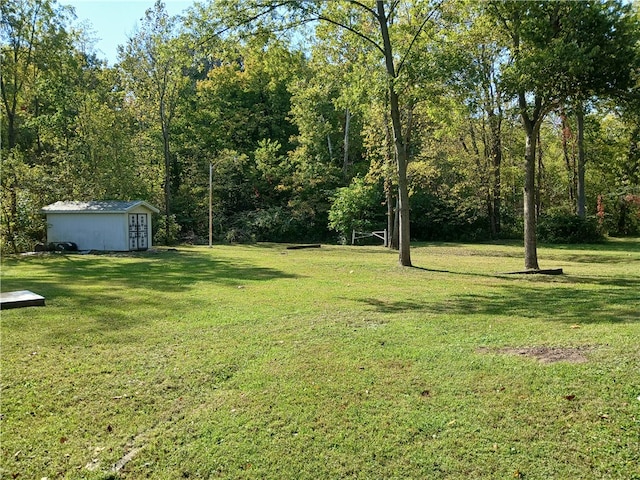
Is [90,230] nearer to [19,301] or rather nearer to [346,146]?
[19,301]

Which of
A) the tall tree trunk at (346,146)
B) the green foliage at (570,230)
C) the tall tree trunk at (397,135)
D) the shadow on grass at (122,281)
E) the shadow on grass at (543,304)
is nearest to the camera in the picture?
the shadow on grass at (543,304)

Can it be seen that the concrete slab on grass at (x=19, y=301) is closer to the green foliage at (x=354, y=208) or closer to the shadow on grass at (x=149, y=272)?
the shadow on grass at (x=149, y=272)

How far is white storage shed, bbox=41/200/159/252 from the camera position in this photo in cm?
2070

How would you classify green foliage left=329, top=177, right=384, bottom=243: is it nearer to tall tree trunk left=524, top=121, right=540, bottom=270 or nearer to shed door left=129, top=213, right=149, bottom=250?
shed door left=129, top=213, right=149, bottom=250

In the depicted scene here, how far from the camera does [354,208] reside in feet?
89.2

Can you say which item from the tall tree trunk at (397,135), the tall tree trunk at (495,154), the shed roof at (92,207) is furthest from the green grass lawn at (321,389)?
the tall tree trunk at (495,154)

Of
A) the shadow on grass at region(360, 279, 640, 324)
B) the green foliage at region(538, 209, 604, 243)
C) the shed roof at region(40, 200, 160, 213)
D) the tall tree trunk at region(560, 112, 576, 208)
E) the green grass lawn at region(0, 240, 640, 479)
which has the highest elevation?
the tall tree trunk at region(560, 112, 576, 208)

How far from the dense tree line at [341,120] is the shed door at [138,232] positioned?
3.71m

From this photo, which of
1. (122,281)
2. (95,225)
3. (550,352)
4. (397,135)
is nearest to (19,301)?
(122,281)

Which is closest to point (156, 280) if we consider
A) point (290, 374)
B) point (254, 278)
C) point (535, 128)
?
point (254, 278)

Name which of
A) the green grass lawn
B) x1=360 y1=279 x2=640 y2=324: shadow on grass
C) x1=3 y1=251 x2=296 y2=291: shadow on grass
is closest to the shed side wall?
x1=3 y1=251 x2=296 y2=291: shadow on grass

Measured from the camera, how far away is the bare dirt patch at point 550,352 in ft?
15.4

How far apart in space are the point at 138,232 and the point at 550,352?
19748 mm

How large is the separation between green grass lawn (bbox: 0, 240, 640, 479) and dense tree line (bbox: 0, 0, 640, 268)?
626cm
